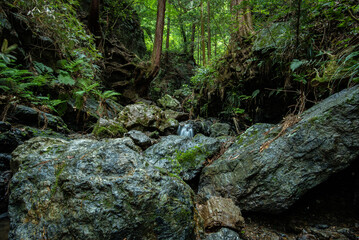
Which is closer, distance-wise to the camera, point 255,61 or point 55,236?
point 55,236

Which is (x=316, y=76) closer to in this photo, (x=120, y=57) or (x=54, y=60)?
(x=54, y=60)

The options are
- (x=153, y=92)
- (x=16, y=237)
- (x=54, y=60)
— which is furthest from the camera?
(x=153, y=92)

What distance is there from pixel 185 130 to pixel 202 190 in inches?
142

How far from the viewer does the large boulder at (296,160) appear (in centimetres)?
196

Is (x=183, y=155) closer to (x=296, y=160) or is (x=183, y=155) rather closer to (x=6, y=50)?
(x=296, y=160)

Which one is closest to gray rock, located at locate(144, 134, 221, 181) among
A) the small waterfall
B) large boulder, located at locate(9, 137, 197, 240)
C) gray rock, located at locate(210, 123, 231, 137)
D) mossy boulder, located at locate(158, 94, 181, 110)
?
large boulder, located at locate(9, 137, 197, 240)

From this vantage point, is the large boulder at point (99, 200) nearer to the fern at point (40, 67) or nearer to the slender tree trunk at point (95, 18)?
the fern at point (40, 67)

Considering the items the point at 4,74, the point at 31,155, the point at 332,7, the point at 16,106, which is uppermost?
the point at 332,7

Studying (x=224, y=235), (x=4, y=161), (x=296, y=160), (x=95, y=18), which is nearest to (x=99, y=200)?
(x=224, y=235)

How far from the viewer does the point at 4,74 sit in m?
3.17

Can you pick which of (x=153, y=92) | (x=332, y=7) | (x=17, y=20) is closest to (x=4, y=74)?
(x=17, y=20)

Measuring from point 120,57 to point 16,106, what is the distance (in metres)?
6.40

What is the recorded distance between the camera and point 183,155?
3.40m

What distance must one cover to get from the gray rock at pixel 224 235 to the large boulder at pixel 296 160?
55 centimetres
